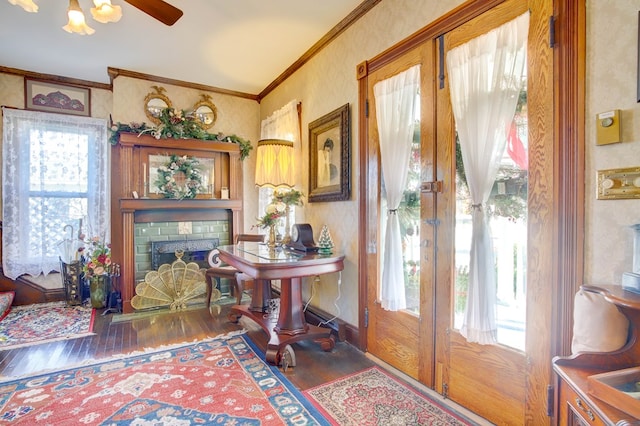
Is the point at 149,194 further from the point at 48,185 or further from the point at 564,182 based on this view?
the point at 564,182

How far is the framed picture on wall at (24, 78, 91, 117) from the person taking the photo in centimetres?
392

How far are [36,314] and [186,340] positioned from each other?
2.10 m

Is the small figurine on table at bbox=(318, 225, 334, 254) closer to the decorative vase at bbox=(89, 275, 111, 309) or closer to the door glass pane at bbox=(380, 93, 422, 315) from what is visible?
Answer: the door glass pane at bbox=(380, 93, 422, 315)

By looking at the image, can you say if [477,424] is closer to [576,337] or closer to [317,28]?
[576,337]

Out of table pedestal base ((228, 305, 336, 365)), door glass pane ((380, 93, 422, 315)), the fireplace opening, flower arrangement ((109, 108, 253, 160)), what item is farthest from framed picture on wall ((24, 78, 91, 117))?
door glass pane ((380, 93, 422, 315))

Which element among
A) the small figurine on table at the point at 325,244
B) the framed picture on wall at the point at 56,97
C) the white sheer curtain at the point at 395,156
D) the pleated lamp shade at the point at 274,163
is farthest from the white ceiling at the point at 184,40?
the small figurine on table at the point at 325,244

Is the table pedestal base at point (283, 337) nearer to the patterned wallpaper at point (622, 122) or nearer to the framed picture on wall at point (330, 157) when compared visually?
the framed picture on wall at point (330, 157)

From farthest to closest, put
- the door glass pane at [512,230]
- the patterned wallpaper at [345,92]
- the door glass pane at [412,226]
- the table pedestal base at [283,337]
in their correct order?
1. the table pedestal base at [283,337]
2. the patterned wallpaper at [345,92]
3. the door glass pane at [412,226]
4. the door glass pane at [512,230]

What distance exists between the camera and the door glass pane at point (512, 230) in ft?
5.15

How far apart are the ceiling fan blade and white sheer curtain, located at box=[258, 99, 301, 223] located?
5.28 ft

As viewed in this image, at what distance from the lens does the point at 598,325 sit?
3.68ft

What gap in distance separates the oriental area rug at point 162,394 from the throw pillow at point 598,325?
4.15 feet

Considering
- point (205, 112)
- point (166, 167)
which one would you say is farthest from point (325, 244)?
point (205, 112)

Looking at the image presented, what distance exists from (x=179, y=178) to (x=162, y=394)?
2.73 metres
